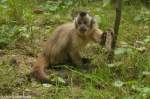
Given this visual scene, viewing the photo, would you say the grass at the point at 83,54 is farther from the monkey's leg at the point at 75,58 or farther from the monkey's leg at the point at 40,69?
the monkey's leg at the point at 75,58

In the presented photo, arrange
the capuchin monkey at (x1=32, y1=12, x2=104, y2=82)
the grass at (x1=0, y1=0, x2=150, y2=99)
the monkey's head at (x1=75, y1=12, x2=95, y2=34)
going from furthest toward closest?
the capuchin monkey at (x1=32, y1=12, x2=104, y2=82) < the monkey's head at (x1=75, y1=12, x2=95, y2=34) < the grass at (x1=0, y1=0, x2=150, y2=99)

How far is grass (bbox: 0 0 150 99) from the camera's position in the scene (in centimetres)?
486

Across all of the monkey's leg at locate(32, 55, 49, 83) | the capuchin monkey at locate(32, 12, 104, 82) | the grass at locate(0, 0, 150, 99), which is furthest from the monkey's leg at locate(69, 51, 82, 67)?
the monkey's leg at locate(32, 55, 49, 83)

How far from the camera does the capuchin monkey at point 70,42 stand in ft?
19.4

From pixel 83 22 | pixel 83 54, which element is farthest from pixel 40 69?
pixel 83 54

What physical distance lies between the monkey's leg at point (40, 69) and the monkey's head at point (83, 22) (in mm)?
536

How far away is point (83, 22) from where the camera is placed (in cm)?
579

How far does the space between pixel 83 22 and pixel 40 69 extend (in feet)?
2.44

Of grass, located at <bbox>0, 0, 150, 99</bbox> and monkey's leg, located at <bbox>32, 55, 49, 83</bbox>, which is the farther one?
monkey's leg, located at <bbox>32, 55, 49, 83</bbox>

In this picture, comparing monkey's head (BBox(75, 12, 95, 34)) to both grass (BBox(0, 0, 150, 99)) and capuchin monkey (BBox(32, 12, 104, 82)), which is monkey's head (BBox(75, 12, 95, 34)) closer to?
capuchin monkey (BBox(32, 12, 104, 82))

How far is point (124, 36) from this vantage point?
6.71 m

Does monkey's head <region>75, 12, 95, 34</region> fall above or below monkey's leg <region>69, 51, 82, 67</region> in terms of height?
above

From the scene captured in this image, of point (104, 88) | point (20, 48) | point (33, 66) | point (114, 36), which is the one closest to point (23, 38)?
point (20, 48)

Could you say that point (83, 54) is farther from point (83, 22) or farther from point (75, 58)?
point (83, 22)
